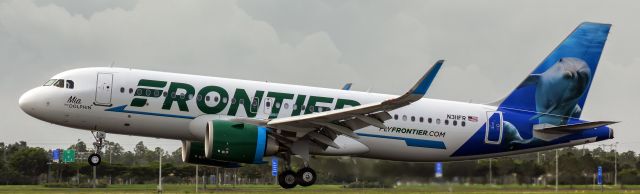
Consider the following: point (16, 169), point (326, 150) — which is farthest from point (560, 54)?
point (16, 169)

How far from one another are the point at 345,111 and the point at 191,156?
8.89 metres

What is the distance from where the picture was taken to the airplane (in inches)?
1400

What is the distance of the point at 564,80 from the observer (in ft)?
144

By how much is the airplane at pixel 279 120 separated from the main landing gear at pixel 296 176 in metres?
0.05

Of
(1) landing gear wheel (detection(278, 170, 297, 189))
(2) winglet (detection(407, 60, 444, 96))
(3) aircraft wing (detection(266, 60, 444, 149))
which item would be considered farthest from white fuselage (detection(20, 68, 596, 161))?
(2) winglet (detection(407, 60, 444, 96))

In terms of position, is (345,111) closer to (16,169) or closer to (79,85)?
(79,85)

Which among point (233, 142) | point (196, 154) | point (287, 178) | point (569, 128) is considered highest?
point (569, 128)

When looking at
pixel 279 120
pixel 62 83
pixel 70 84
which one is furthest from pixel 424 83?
pixel 62 83

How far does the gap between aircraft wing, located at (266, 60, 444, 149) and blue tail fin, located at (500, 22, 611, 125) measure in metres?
8.94

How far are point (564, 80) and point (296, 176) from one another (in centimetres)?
1357

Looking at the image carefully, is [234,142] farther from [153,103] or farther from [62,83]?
[62,83]

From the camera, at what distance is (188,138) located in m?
37.7

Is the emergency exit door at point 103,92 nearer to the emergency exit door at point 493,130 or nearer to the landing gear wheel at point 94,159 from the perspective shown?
the landing gear wheel at point 94,159

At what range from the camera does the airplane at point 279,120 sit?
35.6 metres
